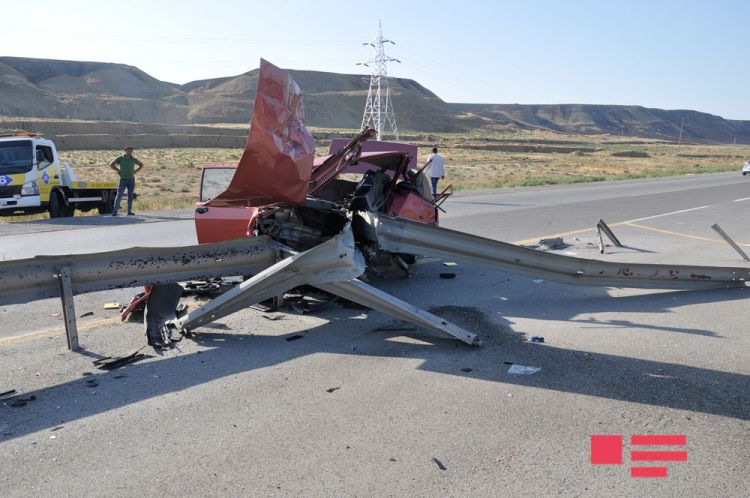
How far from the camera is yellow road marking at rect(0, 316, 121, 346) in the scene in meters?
5.16

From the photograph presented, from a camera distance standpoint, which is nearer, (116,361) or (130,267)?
(116,361)

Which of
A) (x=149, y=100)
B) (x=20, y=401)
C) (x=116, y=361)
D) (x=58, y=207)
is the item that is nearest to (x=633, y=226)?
(x=116, y=361)

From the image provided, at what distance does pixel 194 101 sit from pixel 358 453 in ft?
424

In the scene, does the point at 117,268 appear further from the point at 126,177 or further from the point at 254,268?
the point at 126,177

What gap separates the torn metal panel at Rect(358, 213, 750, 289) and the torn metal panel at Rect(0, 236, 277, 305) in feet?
3.84

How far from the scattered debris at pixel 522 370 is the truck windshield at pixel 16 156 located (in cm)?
1347

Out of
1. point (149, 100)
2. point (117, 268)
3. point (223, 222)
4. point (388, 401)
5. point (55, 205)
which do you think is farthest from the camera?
point (149, 100)

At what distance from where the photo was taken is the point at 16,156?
14.6m

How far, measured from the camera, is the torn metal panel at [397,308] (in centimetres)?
501

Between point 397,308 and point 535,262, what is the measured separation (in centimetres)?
181

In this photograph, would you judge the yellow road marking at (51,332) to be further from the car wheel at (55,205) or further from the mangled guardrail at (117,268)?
the car wheel at (55,205)

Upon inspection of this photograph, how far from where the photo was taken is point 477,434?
365 centimetres

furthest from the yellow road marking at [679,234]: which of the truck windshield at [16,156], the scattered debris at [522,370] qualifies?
the truck windshield at [16,156]

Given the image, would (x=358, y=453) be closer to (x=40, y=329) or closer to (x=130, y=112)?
(x=40, y=329)
